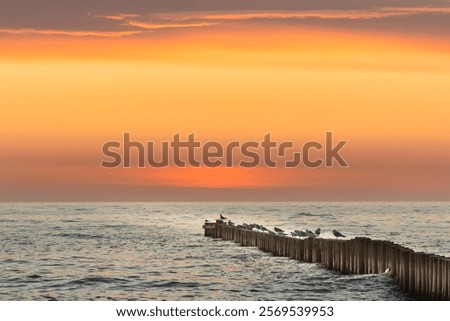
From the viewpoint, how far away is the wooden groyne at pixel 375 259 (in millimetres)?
34094

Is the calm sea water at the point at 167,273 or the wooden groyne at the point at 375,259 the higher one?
the wooden groyne at the point at 375,259

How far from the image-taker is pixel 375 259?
42094 mm

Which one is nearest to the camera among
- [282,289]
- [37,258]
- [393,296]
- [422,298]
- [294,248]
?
[422,298]

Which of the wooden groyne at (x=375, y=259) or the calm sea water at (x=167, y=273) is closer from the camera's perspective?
the wooden groyne at (x=375, y=259)

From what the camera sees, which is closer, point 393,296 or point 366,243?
point 393,296

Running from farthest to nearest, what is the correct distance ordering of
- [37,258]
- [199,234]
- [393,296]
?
[199,234]
[37,258]
[393,296]

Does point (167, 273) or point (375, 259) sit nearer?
point (375, 259)

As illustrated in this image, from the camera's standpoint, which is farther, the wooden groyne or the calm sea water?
the calm sea water

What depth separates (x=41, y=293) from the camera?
4669cm

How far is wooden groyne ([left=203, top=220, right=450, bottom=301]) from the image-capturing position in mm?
34094

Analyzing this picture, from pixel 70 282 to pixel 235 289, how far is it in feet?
28.4

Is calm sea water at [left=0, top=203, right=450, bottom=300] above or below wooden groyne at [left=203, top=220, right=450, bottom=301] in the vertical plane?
below

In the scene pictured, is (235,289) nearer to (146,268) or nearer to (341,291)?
(341,291)
